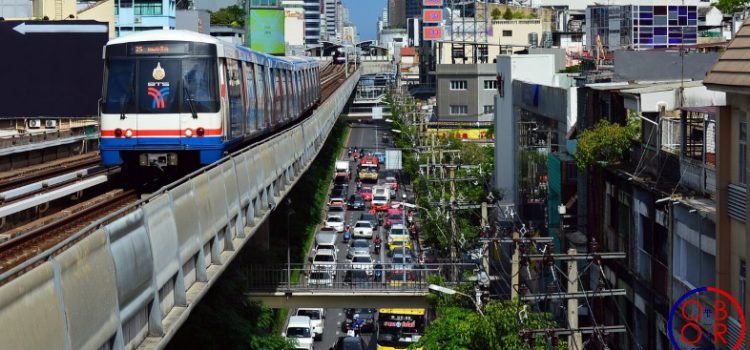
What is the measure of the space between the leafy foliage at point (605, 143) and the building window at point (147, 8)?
52.8 meters

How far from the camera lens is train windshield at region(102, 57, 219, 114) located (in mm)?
17922

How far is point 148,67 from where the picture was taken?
17938 millimetres

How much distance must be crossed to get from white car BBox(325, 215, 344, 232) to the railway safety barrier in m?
34.0

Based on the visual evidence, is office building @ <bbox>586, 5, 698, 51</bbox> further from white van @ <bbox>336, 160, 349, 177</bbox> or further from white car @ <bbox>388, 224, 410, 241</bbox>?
white van @ <bbox>336, 160, 349, 177</bbox>

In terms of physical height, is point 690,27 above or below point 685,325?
above

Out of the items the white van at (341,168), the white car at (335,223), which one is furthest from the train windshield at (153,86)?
the white van at (341,168)

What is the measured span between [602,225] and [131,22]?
53.1 metres

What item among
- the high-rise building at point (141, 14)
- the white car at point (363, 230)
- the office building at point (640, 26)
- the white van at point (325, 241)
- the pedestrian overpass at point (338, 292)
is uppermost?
the high-rise building at point (141, 14)

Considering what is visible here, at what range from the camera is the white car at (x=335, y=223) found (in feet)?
167

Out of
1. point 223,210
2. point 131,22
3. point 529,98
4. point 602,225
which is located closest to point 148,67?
point 223,210

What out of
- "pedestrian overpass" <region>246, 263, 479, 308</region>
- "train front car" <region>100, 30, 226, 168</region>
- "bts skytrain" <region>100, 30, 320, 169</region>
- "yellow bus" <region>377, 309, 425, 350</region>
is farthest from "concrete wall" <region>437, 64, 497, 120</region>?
"train front car" <region>100, 30, 226, 168</region>

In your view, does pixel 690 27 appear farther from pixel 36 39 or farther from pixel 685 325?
pixel 685 325

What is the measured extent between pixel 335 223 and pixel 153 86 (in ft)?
110

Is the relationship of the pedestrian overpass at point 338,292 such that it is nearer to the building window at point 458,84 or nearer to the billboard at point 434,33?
the building window at point 458,84
